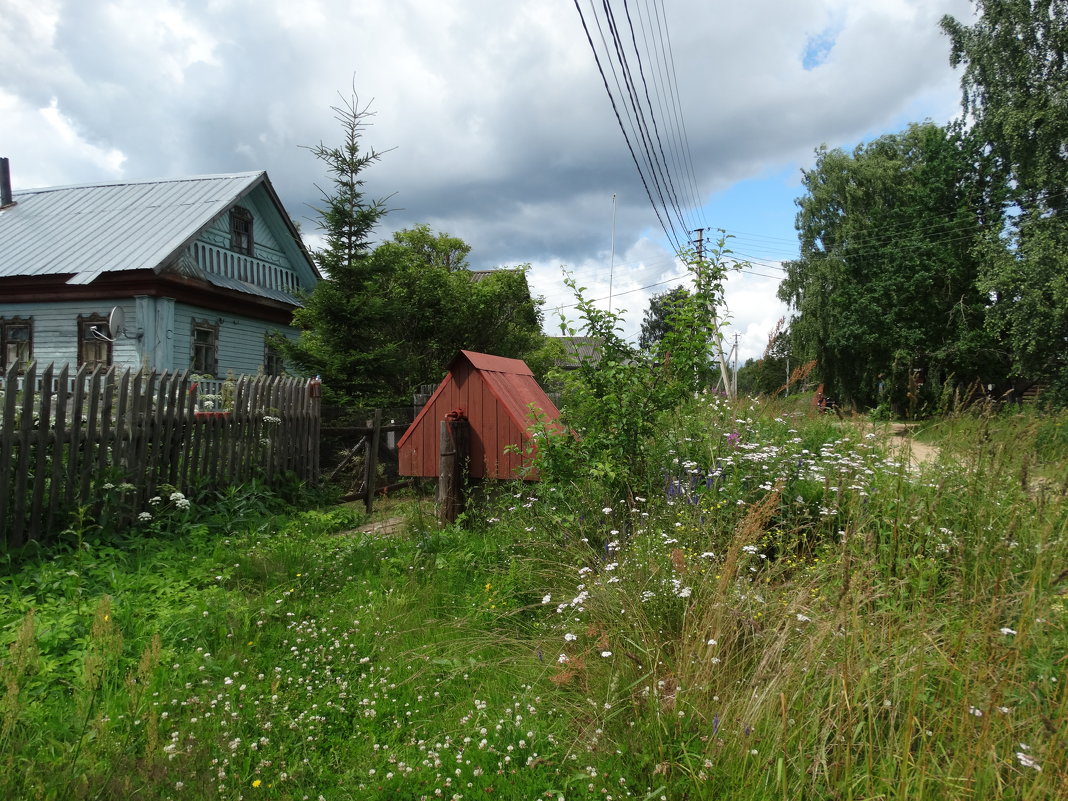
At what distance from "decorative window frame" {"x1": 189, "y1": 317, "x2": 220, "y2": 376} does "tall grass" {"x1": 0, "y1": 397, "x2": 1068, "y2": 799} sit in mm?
10310

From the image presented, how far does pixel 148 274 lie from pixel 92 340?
93.8 inches

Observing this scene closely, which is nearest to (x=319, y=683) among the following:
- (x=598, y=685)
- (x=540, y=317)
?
(x=598, y=685)

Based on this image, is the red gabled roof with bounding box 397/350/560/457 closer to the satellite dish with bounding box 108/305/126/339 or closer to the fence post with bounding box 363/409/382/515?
the fence post with bounding box 363/409/382/515

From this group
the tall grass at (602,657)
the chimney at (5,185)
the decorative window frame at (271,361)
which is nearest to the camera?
the tall grass at (602,657)

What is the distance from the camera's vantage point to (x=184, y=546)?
16.6ft

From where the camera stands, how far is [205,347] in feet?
47.2

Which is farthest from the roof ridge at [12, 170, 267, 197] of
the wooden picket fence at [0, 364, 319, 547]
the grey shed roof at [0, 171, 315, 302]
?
the wooden picket fence at [0, 364, 319, 547]

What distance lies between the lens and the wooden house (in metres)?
13.0

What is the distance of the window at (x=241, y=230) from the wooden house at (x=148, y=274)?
1.0 inches

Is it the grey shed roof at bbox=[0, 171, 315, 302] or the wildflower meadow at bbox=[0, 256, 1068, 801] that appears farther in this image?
the grey shed roof at bbox=[0, 171, 315, 302]

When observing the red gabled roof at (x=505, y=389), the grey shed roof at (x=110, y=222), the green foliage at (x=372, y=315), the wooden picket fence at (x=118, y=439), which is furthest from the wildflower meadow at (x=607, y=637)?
the grey shed roof at (x=110, y=222)

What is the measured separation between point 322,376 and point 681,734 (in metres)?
9.95

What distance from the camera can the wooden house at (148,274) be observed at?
13.0 metres

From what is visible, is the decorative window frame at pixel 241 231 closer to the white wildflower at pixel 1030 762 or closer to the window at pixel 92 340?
the window at pixel 92 340
